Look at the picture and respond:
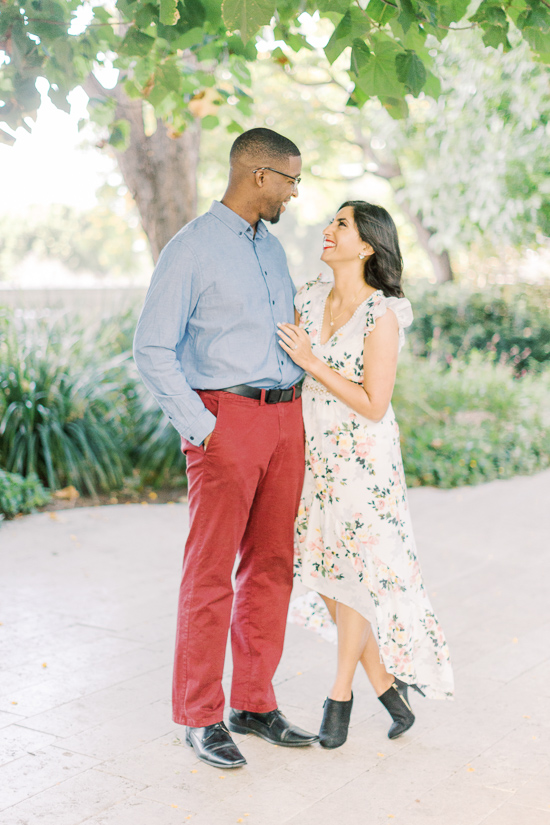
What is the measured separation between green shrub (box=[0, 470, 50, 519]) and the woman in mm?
3834

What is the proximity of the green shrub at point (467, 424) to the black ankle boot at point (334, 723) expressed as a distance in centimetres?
520

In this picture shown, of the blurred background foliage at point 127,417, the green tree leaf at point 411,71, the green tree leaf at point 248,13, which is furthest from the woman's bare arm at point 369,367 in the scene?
the blurred background foliage at point 127,417

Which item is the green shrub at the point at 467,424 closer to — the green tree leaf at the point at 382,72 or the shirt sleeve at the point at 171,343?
the green tree leaf at the point at 382,72

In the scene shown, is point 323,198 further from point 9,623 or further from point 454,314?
point 9,623

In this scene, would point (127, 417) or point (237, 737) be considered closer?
point (237, 737)

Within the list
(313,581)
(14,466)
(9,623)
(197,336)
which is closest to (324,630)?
(313,581)

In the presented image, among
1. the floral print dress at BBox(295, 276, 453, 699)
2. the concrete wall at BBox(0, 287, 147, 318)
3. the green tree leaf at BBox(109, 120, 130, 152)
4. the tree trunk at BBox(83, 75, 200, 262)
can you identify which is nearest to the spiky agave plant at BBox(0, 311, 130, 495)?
the concrete wall at BBox(0, 287, 147, 318)

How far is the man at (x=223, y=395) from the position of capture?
3133mm

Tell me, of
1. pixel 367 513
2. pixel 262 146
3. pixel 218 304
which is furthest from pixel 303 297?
pixel 367 513

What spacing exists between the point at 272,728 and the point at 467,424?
6825mm

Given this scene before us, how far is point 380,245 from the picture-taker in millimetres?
3387

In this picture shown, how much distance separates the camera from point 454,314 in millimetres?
14766

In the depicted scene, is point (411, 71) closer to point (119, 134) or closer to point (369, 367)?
point (369, 367)

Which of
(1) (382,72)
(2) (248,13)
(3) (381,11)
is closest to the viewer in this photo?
(2) (248,13)
